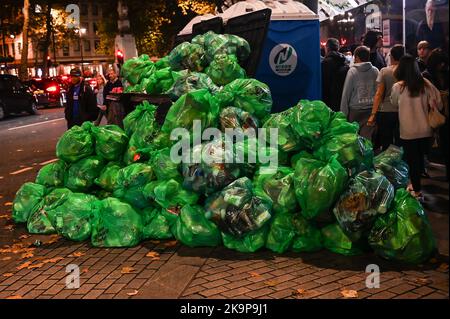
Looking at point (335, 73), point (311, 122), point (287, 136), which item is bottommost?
point (287, 136)

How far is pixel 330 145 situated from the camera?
4.88m

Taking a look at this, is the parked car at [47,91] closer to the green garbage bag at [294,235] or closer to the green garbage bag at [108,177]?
the green garbage bag at [108,177]

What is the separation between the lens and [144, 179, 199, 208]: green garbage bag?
17.0ft

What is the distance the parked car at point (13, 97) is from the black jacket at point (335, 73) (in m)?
16.7

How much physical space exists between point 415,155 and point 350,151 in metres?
1.65

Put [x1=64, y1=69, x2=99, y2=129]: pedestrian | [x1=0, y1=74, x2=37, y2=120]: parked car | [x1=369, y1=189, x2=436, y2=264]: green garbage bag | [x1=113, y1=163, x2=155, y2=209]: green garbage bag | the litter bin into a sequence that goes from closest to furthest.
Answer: [x1=369, y1=189, x2=436, y2=264]: green garbage bag
[x1=113, y1=163, x2=155, y2=209]: green garbage bag
the litter bin
[x1=64, y1=69, x2=99, y2=129]: pedestrian
[x1=0, y1=74, x2=37, y2=120]: parked car

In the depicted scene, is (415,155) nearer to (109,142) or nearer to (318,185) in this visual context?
(318,185)

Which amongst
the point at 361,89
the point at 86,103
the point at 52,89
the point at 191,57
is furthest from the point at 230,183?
the point at 52,89

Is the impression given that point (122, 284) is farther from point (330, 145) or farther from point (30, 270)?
point (330, 145)

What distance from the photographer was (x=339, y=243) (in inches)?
188

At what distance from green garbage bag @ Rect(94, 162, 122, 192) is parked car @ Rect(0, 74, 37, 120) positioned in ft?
56.2

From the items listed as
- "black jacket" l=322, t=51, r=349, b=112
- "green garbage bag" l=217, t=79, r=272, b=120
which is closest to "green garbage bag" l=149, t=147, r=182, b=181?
"green garbage bag" l=217, t=79, r=272, b=120

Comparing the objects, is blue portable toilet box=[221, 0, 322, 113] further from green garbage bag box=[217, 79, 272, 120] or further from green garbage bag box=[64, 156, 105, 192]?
green garbage bag box=[64, 156, 105, 192]
